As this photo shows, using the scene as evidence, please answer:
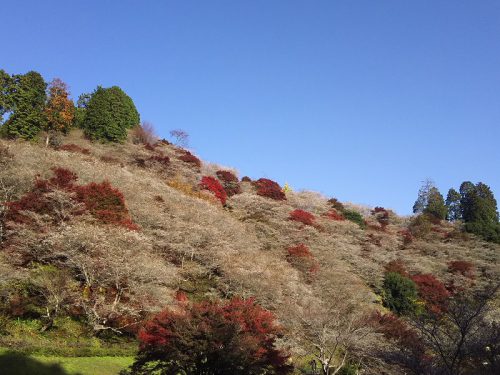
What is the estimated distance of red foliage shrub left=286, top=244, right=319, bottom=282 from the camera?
3159 centimetres

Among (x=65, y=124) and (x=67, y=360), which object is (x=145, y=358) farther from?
(x=65, y=124)

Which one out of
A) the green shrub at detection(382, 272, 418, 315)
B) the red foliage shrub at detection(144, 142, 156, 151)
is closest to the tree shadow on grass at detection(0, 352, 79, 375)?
the green shrub at detection(382, 272, 418, 315)

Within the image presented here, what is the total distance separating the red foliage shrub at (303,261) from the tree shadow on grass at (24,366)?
20.6 m

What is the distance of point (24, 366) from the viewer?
13.3 meters

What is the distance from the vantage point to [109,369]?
14.9m

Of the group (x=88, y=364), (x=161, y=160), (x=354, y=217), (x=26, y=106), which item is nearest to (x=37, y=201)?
(x=88, y=364)

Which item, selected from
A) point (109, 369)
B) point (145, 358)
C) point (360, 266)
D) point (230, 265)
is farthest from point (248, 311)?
point (360, 266)

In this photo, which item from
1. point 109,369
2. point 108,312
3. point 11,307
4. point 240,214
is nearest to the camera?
point 109,369

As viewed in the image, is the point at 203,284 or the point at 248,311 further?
the point at 203,284

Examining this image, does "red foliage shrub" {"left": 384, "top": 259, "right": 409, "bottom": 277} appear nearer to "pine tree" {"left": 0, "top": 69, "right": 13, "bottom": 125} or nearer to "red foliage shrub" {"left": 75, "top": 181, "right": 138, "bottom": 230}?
"red foliage shrub" {"left": 75, "top": 181, "right": 138, "bottom": 230}

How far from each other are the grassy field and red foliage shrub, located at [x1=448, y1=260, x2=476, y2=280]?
35.7 metres

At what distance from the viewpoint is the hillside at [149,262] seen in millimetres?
18047

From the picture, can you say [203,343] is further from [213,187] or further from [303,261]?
[213,187]

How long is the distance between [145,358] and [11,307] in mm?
8447
